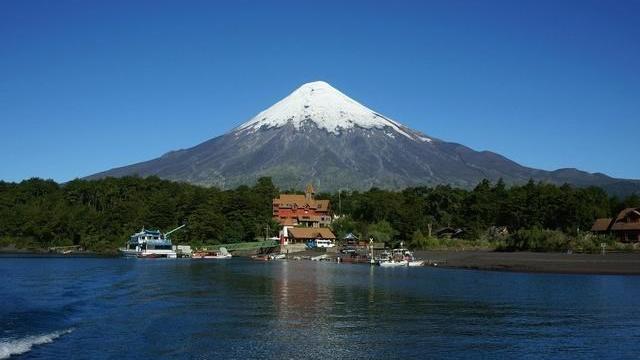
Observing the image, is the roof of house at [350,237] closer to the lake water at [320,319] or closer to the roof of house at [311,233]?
the roof of house at [311,233]

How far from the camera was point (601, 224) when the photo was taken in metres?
88.6

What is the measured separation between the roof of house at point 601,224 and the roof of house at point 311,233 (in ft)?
140

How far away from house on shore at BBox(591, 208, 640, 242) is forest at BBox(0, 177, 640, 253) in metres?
3.50

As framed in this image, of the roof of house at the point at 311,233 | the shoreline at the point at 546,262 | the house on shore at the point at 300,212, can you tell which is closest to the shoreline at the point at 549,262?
the shoreline at the point at 546,262

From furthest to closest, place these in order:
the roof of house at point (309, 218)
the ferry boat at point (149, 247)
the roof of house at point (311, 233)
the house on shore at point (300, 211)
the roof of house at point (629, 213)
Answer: the roof of house at point (309, 218)
the house on shore at point (300, 211)
the roof of house at point (311, 233)
the ferry boat at point (149, 247)
the roof of house at point (629, 213)

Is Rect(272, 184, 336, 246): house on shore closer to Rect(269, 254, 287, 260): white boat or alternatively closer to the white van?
the white van

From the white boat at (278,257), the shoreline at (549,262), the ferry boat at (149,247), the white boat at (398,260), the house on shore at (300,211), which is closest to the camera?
the shoreline at (549,262)

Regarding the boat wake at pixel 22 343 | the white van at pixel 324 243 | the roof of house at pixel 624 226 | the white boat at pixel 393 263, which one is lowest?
the boat wake at pixel 22 343

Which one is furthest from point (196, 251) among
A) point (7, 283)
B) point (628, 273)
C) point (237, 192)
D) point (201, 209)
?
point (628, 273)

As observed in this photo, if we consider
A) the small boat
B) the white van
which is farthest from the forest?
the small boat

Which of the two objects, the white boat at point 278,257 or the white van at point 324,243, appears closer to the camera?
the white boat at point 278,257

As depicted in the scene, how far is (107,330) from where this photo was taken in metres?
26.4

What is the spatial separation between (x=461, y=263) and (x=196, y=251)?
50.8 m

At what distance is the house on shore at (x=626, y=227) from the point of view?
3297 inches
